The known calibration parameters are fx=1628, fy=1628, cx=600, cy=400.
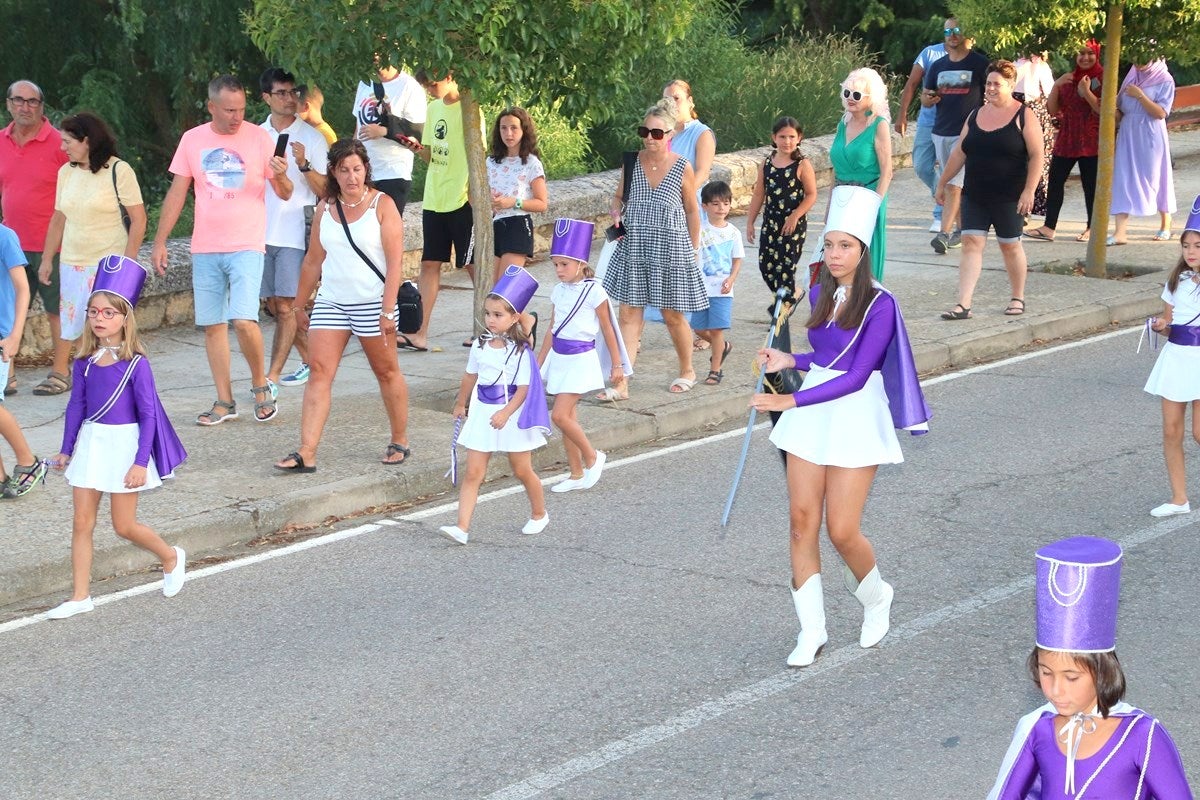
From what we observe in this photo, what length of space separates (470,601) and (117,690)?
159cm

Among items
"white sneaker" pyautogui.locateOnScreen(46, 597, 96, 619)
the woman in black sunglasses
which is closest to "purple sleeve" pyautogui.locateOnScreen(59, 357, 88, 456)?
"white sneaker" pyautogui.locateOnScreen(46, 597, 96, 619)

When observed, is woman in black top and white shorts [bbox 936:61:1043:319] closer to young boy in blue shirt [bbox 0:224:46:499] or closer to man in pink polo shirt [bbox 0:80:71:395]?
man in pink polo shirt [bbox 0:80:71:395]

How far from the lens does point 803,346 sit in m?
11.5

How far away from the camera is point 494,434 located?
7953 millimetres

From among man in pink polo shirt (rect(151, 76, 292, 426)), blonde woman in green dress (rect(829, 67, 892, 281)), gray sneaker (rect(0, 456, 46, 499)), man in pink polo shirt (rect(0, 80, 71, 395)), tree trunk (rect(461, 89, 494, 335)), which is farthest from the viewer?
blonde woman in green dress (rect(829, 67, 892, 281))

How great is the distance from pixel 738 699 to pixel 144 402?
290 centimetres

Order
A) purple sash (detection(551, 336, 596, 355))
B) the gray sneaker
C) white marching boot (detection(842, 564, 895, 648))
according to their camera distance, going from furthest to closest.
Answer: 1. purple sash (detection(551, 336, 596, 355))
2. the gray sneaker
3. white marching boot (detection(842, 564, 895, 648))

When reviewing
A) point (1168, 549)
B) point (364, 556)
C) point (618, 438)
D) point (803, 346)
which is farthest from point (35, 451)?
point (1168, 549)

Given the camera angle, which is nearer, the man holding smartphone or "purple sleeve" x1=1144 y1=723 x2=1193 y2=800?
"purple sleeve" x1=1144 y1=723 x2=1193 y2=800

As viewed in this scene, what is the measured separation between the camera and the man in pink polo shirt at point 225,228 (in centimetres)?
963

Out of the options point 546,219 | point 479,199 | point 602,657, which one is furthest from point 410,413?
point 546,219

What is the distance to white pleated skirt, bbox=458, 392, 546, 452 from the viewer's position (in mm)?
7949

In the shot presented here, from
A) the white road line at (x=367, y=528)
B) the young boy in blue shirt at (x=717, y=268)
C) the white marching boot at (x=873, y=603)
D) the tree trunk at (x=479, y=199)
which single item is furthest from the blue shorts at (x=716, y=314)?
the white marching boot at (x=873, y=603)

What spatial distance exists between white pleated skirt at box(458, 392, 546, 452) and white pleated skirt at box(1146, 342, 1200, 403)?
304cm
